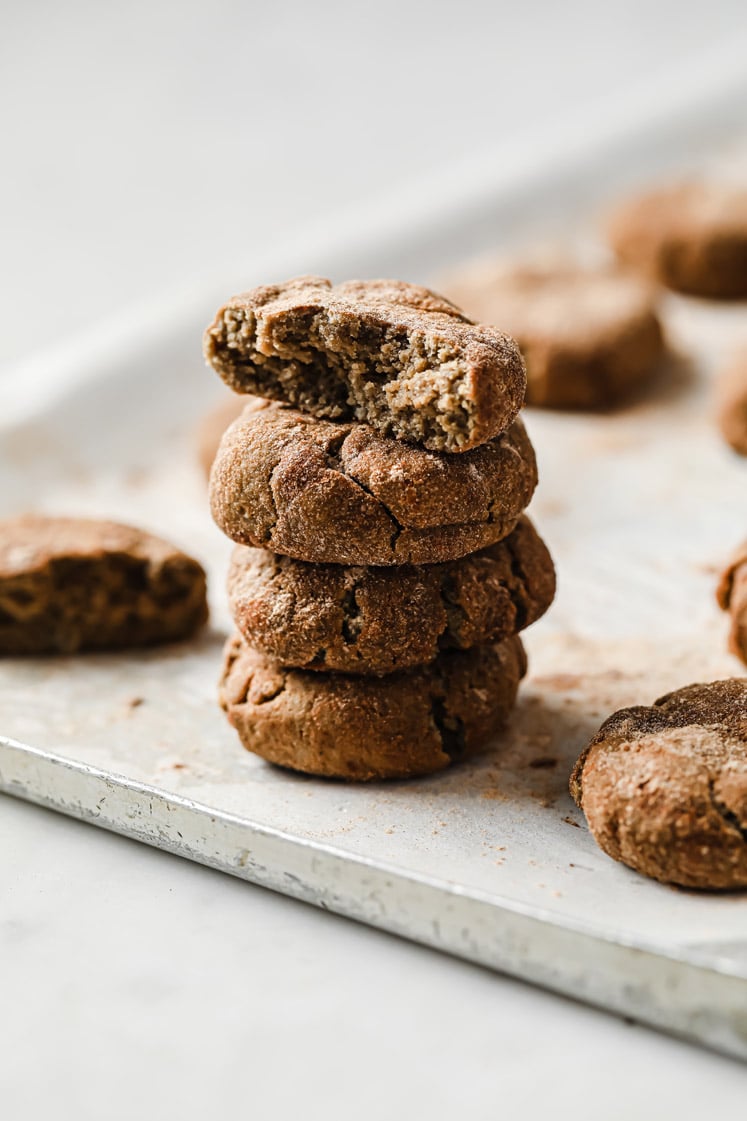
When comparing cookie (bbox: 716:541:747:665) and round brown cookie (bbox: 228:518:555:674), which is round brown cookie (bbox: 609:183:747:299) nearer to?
cookie (bbox: 716:541:747:665)

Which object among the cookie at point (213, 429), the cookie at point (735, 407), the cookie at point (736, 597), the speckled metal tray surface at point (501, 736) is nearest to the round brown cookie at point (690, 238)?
the speckled metal tray surface at point (501, 736)

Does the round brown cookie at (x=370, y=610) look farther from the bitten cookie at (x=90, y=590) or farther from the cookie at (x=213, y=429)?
the cookie at (x=213, y=429)

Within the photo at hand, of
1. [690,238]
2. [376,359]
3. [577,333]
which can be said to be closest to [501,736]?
[376,359]

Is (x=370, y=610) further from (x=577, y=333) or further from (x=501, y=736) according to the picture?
(x=577, y=333)

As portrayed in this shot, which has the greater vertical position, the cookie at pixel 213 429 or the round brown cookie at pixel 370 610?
the round brown cookie at pixel 370 610

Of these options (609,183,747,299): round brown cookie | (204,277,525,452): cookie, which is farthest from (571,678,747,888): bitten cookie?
(609,183,747,299): round brown cookie
